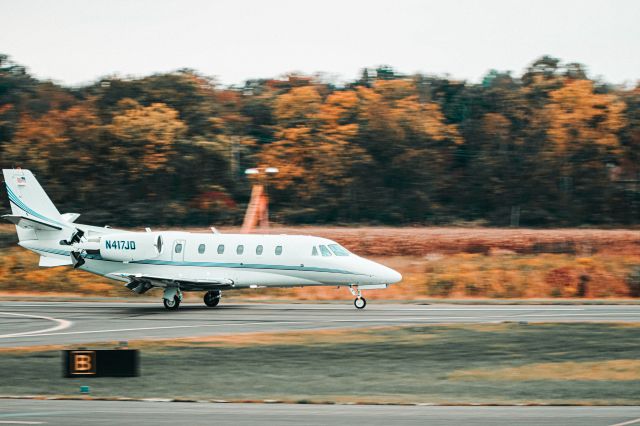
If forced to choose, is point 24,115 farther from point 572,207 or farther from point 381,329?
point 381,329

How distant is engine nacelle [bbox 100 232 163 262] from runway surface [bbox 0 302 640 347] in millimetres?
2126

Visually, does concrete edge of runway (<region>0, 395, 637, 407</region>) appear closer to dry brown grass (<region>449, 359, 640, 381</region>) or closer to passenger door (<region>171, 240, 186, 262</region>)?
dry brown grass (<region>449, 359, 640, 381</region>)

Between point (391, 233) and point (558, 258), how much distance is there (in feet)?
43.1

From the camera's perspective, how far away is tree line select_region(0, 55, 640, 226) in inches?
2825

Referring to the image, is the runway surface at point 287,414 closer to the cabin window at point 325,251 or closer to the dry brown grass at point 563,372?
the dry brown grass at point 563,372

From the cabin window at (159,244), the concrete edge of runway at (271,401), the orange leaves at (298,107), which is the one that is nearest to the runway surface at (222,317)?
the cabin window at (159,244)

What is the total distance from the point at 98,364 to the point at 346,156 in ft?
186

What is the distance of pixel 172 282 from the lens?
121 ft

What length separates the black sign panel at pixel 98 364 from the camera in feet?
60.4

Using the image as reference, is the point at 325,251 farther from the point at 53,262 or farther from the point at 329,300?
the point at 53,262

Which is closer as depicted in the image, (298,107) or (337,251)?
(337,251)

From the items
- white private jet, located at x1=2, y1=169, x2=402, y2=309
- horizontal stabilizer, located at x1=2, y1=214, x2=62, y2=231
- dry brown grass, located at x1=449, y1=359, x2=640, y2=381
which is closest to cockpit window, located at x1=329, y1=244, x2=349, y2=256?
white private jet, located at x1=2, y1=169, x2=402, y2=309

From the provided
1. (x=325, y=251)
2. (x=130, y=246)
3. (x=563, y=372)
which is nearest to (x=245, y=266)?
(x=325, y=251)

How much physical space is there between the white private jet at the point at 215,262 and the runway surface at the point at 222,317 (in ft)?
3.42
